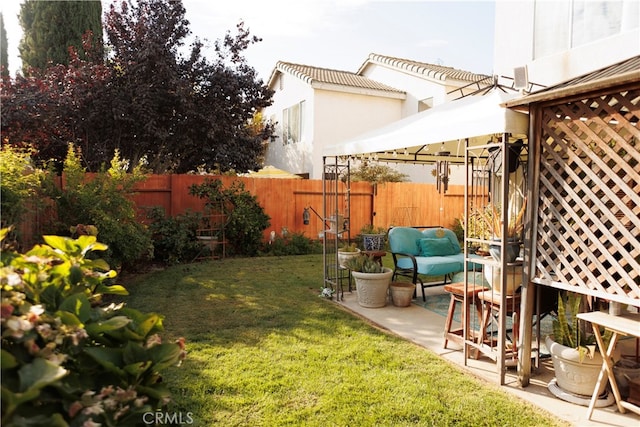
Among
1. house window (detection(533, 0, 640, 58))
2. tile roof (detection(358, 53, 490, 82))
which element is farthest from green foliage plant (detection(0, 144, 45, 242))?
tile roof (detection(358, 53, 490, 82))

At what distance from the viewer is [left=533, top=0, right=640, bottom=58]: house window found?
6.36m

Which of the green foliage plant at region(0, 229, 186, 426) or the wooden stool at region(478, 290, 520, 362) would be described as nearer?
the green foliage plant at region(0, 229, 186, 426)

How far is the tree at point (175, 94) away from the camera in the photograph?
397 inches

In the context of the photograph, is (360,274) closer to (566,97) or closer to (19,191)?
(566,97)

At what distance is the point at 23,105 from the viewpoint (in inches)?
364

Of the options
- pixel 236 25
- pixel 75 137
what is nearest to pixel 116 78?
pixel 75 137

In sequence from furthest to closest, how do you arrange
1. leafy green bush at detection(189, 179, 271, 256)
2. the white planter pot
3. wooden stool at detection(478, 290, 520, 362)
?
leafy green bush at detection(189, 179, 271, 256) < wooden stool at detection(478, 290, 520, 362) < the white planter pot

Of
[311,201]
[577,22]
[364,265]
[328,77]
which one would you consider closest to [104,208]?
[364,265]

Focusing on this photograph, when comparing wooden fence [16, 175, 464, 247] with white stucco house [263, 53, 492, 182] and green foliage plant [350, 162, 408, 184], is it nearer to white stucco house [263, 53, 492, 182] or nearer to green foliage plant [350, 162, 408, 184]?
green foliage plant [350, 162, 408, 184]

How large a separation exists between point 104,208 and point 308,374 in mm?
4796

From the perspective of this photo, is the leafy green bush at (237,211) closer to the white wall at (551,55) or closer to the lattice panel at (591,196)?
→ the white wall at (551,55)

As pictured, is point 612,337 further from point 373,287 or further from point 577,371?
point 373,287

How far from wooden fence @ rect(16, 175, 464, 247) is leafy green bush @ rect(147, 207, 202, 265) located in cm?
40

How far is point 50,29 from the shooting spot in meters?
12.1
